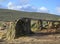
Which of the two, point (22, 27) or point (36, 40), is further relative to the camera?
point (22, 27)

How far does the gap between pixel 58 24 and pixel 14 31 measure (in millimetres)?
5384

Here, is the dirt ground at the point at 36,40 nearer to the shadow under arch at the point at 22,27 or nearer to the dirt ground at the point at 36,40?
the dirt ground at the point at 36,40

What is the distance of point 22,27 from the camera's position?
16.5 meters

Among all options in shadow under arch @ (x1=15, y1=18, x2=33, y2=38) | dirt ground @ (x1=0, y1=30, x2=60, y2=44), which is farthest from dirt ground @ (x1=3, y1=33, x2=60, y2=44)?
shadow under arch @ (x1=15, y1=18, x2=33, y2=38)

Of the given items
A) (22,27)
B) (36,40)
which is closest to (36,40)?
(36,40)

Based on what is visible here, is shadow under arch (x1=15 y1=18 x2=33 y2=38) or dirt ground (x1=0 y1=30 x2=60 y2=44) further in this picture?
shadow under arch (x1=15 y1=18 x2=33 y2=38)

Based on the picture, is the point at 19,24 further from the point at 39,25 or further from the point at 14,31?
the point at 39,25

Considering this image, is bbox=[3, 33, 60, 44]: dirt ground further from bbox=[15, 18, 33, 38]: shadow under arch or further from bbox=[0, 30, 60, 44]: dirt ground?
bbox=[15, 18, 33, 38]: shadow under arch

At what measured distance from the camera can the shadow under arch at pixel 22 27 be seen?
52.0 feet

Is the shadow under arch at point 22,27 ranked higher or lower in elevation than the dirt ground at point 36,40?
higher

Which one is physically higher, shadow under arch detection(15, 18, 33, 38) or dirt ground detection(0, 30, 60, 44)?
shadow under arch detection(15, 18, 33, 38)

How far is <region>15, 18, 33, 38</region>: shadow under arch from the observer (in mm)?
15859

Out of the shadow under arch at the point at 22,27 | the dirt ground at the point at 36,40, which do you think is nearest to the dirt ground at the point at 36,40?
the dirt ground at the point at 36,40

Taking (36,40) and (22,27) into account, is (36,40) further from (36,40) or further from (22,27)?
(22,27)
